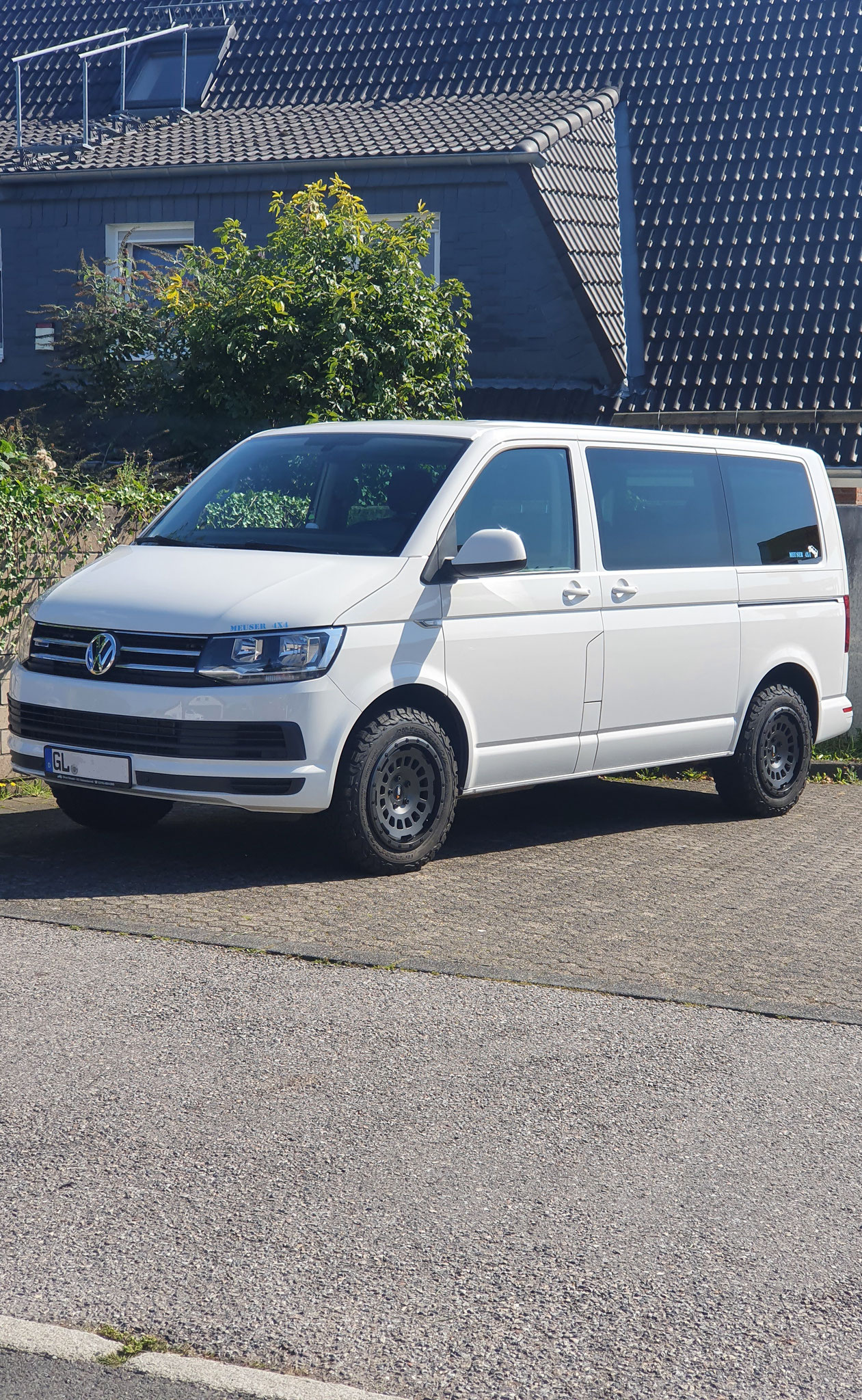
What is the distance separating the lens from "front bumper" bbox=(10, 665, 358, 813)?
6.98 meters

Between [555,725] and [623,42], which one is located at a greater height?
[623,42]

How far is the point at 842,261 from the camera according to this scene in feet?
59.2

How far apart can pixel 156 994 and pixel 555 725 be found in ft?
10.0

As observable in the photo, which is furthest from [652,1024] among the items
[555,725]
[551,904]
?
[555,725]

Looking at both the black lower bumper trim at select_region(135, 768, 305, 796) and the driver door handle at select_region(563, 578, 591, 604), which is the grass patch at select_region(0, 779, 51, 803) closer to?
the black lower bumper trim at select_region(135, 768, 305, 796)

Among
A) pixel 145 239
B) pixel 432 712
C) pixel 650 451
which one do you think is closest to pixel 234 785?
pixel 432 712

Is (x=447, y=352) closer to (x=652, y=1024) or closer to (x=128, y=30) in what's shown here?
(x=652, y=1024)

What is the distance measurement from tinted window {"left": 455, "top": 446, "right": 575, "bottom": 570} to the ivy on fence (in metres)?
2.93

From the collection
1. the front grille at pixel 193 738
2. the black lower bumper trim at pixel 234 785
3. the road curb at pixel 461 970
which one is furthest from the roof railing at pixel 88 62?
the road curb at pixel 461 970

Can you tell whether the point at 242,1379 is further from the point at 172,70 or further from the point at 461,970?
the point at 172,70

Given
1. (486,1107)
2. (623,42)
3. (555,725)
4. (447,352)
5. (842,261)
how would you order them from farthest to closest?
1. (623,42)
2. (842,261)
3. (447,352)
4. (555,725)
5. (486,1107)

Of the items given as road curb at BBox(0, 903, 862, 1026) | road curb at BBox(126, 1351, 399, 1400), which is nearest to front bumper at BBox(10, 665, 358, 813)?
road curb at BBox(0, 903, 862, 1026)

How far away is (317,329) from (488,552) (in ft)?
17.8

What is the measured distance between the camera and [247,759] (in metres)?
7.01
